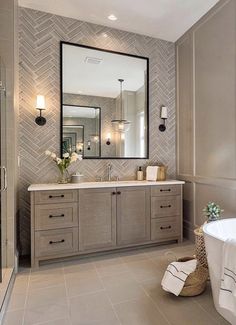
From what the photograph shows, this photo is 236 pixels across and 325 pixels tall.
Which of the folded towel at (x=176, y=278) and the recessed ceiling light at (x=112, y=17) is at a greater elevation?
the recessed ceiling light at (x=112, y=17)

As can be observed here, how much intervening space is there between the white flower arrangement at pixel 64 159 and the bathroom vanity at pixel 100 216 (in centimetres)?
29

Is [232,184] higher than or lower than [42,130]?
lower

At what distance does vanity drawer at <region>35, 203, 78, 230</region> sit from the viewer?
2523mm

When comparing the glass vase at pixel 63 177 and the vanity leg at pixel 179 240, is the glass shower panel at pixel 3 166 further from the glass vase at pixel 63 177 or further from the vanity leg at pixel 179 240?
the vanity leg at pixel 179 240

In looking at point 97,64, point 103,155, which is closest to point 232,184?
point 103,155

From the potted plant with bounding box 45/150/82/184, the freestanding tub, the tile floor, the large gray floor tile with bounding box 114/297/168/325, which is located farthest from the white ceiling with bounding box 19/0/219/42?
the large gray floor tile with bounding box 114/297/168/325

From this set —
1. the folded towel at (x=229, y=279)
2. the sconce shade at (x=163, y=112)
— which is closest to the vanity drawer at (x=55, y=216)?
the folded towel at (x=229, y=279)

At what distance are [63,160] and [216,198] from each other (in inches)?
80.8

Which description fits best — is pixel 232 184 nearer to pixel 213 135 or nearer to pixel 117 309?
pixel 213 135

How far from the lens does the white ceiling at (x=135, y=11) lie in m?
2.78

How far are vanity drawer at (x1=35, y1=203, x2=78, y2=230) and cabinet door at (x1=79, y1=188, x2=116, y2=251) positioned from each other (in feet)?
0.31

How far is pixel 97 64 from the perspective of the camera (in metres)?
3.23

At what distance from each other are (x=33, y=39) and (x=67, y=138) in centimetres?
135

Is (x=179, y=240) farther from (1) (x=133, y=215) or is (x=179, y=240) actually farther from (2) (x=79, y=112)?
(2) (x=79, y=112)
